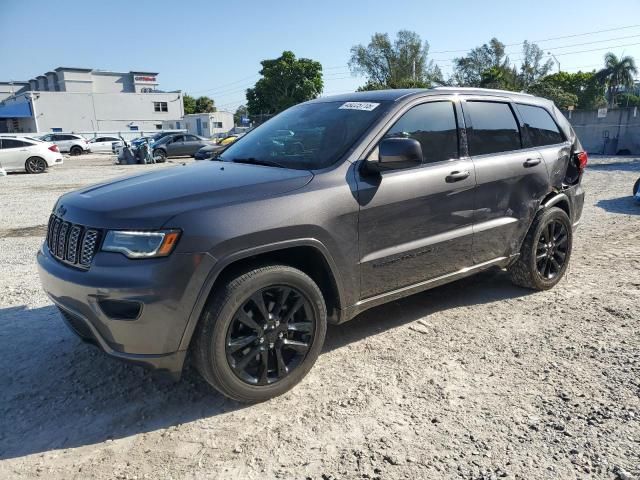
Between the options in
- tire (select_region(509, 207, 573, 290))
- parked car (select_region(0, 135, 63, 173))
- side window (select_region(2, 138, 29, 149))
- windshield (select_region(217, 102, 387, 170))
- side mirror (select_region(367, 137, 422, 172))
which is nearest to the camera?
side mirror (select_region(367, 137, 422, 172))

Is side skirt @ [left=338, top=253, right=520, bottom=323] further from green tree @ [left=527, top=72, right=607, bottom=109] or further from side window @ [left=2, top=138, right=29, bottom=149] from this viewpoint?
green tree @ [left=527, top=72, right=607, bottom=109]

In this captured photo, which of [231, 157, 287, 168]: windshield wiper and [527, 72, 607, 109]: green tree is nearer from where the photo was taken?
[231, 157, 287, 168]: windshield wiper

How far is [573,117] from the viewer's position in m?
25.3

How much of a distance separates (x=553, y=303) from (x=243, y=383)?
302 cm

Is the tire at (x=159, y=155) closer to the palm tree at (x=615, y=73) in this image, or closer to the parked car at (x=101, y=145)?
the parked car at (x=101, y=145)

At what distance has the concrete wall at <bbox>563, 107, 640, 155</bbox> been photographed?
22359 mm

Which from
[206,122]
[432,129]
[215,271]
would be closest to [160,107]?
[206,122]

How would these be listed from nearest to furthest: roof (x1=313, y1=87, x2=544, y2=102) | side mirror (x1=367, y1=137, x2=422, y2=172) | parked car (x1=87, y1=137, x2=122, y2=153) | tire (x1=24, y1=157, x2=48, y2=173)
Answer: side mirror (x1=367, y1=137, x2=422, y2=172) < roof (x1=313, y1=87, x2=544, y2=102) < tire (x1=24, y1=157, x2=48, y2=173) < parked car (x1=87, y1=137, x2=122, y2=153)

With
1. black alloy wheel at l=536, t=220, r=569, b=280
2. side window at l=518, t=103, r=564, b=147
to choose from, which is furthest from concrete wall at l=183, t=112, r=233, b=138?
black alloy wheel at l=536, t=220, r=569, b=280

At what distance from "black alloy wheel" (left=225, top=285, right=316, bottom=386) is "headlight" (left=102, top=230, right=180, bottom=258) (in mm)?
541

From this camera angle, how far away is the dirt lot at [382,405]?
2.53 m

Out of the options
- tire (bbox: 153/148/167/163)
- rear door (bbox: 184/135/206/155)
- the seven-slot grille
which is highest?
the seven-slot grille

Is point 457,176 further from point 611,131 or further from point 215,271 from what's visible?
point 611,131

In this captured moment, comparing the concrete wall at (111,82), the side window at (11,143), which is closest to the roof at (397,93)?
the side window at (11,143)
